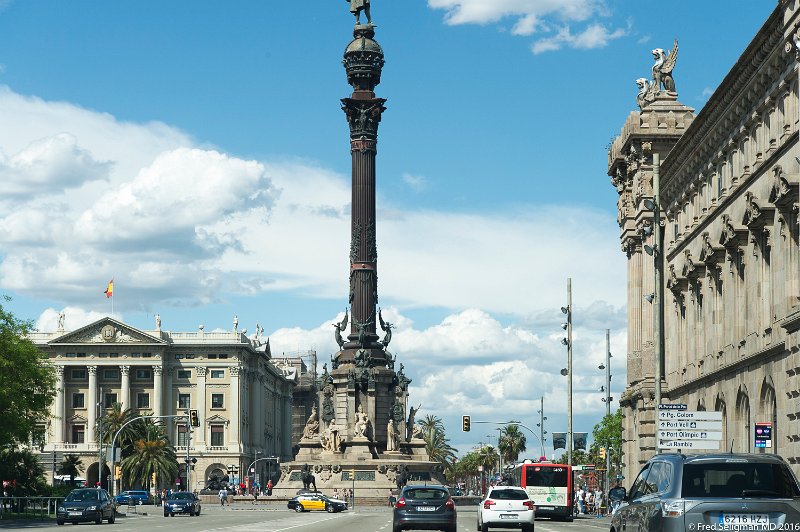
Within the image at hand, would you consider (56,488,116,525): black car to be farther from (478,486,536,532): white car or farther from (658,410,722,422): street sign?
(658,410,722,422): street sign

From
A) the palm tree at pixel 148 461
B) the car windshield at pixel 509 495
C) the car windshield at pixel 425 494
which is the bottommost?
the palm tree at pixel 148 461

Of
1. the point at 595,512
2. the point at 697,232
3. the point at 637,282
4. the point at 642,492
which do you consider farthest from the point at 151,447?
the point at 642,492

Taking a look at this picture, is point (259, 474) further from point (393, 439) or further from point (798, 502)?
point (798, 502)

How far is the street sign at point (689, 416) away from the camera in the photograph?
40281 mm

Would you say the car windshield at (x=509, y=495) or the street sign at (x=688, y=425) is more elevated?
the street sign at (x=688, y=425)

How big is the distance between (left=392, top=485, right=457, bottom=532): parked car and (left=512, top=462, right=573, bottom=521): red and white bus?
2647 centimetres

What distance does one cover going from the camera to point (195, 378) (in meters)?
167

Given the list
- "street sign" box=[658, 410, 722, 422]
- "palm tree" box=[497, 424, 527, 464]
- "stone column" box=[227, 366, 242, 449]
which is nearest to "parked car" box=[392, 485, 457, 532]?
"street sign" box=[658, 410, 722, 422]

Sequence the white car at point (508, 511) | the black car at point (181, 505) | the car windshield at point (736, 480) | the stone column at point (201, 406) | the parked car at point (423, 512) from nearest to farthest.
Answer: the car windshield at point (736, 480) → the parked car at point (423, 512) → the white car at point (508, 511) → the black car at point (181, 505) → the stone column at point (201, 406)

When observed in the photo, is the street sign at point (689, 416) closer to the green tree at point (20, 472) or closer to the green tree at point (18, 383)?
the green tree at point (18, 383)

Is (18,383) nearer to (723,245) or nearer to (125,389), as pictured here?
(723,245)

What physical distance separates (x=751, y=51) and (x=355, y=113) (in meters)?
64.4

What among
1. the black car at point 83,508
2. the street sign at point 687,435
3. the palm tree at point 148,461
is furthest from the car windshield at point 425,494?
the palm tree at point 148,461

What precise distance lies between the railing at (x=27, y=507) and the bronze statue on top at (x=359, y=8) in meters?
54.2
